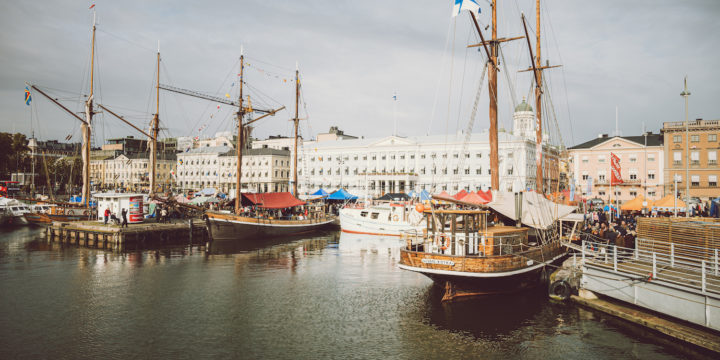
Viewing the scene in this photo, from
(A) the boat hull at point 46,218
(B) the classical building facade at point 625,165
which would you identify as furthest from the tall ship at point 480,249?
(B) the classical building facade at point 625,165

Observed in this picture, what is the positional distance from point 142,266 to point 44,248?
53.3 feet

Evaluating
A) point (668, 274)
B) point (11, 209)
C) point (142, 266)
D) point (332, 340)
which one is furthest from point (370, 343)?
point (11, 209)

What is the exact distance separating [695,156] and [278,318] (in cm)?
8599

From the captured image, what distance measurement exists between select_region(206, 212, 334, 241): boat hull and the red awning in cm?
229

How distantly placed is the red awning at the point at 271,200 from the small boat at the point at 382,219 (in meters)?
7.24

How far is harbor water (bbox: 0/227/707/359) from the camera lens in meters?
16.8

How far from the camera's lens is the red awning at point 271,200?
180 ft

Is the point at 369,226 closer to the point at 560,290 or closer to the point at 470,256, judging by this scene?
the point at 560,290

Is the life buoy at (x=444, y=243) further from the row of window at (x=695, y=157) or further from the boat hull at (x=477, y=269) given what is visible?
the row of window at (x=695, y=157)

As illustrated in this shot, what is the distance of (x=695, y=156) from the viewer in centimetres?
7838

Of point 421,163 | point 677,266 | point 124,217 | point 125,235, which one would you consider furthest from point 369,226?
point 421,163

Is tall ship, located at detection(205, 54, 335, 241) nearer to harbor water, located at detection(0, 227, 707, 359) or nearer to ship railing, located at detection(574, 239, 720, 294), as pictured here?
harbor water, located at detection(0, 227, 707, 359)

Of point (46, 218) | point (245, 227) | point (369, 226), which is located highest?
point (46, 218)

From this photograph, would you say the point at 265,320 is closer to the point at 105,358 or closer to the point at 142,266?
the point at 105,358
